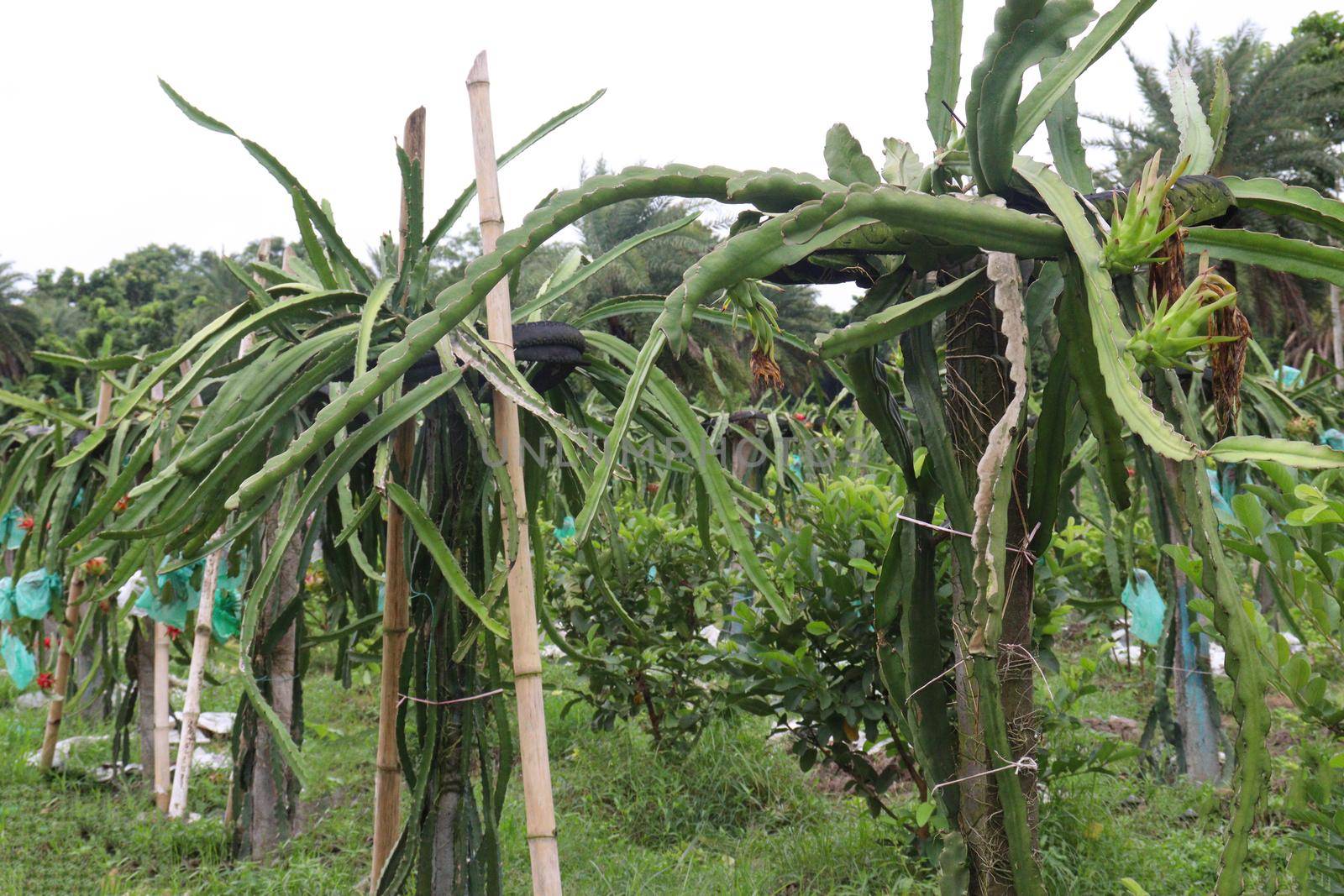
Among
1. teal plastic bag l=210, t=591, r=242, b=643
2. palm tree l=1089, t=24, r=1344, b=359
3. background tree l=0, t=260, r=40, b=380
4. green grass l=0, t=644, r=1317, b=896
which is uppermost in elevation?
background tree l=0, t=260, r=40, b=380

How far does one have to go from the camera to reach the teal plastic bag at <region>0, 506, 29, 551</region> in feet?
12.5

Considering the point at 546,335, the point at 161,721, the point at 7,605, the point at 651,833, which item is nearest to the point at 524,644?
the point at 546,335

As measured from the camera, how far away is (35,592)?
3295mm

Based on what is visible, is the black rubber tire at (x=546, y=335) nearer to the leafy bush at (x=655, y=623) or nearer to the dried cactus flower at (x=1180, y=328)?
the dried cactus flower at (x=1180, y=328)

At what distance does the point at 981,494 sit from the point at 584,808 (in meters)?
2.79

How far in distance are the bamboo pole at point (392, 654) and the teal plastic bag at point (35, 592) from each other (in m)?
1.96

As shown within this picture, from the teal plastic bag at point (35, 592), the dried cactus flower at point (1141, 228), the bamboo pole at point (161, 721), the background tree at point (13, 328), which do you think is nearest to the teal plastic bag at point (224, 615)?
the bamboo pole at point (161, 721)

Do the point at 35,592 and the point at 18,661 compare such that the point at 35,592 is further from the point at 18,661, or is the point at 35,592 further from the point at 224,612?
the point at 224,612

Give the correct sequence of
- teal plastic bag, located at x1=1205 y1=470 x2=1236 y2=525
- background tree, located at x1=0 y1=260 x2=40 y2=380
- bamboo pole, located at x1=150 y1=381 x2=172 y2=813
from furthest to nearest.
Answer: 1. background tree, located at x1=0 y1=260 x2=40 y2=380
2. bamboo pole, located at x1=150 y1=381 x2=172 y2=813
3. teal plastic bag, located at x1=1205 y1=470 x2=1236 y2=525

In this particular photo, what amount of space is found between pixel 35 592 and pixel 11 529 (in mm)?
881

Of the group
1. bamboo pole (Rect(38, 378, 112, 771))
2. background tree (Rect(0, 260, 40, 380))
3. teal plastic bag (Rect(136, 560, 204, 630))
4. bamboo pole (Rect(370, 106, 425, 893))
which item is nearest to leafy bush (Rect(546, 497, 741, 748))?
teal plastic bag (Rect(136, 560, 204, 630))

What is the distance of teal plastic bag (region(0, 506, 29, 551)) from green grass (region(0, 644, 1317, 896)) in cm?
84

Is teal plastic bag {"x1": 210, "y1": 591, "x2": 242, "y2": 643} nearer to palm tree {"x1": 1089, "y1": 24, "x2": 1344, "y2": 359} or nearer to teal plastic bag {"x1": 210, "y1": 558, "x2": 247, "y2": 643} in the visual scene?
A: teal plastic bag {"x1": 210, "y1": 558, "x2": 247, "y2": 643}

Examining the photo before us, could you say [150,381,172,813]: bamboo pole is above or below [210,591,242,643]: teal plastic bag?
below
